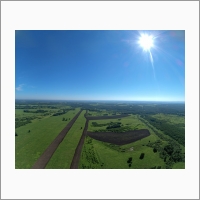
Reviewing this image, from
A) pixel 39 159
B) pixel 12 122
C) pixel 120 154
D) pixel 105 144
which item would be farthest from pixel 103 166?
pixel 12 122

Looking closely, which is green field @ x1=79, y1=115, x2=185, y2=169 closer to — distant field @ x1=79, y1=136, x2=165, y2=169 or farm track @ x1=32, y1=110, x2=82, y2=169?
distant field @ x1=79, y1=136, x2=165, y2=169

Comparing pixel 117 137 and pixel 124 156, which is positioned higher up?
pixel 117 137

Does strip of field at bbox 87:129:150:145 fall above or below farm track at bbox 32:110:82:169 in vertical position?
above

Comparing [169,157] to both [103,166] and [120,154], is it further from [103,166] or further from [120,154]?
[103,166]

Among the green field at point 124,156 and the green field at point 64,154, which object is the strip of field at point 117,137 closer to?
the green field at point 124,156

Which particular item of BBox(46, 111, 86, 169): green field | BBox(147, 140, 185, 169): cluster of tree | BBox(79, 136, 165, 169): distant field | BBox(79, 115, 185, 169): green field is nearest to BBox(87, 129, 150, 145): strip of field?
BBox(79, 115, 185, 169): green field

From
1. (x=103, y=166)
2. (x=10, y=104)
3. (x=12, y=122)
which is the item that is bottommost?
(x=103, y=166)

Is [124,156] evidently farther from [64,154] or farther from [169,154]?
[64,154]

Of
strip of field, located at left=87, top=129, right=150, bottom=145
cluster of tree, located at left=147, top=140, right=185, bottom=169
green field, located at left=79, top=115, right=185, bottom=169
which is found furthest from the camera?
strip of field, located at left=87, top=129, right=150, bottom=145

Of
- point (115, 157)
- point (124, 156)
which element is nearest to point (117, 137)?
point (124, 156)

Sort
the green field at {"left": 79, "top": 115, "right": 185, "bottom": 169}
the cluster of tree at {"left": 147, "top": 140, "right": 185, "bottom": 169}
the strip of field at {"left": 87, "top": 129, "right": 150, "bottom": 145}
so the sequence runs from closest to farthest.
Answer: the green field at {"left": 79, "top": 115, "right": 185, "bottom": 169}, the cluster of tree at {"left": 147, "top": 140, "right": 185, "bottom": 169}, the strip of field at {"left": 87, "top": 129, "right": 150, "bottom": 145}

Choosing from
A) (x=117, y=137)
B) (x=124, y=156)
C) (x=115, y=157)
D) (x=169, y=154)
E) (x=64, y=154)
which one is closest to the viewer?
(x=115, y=157)
